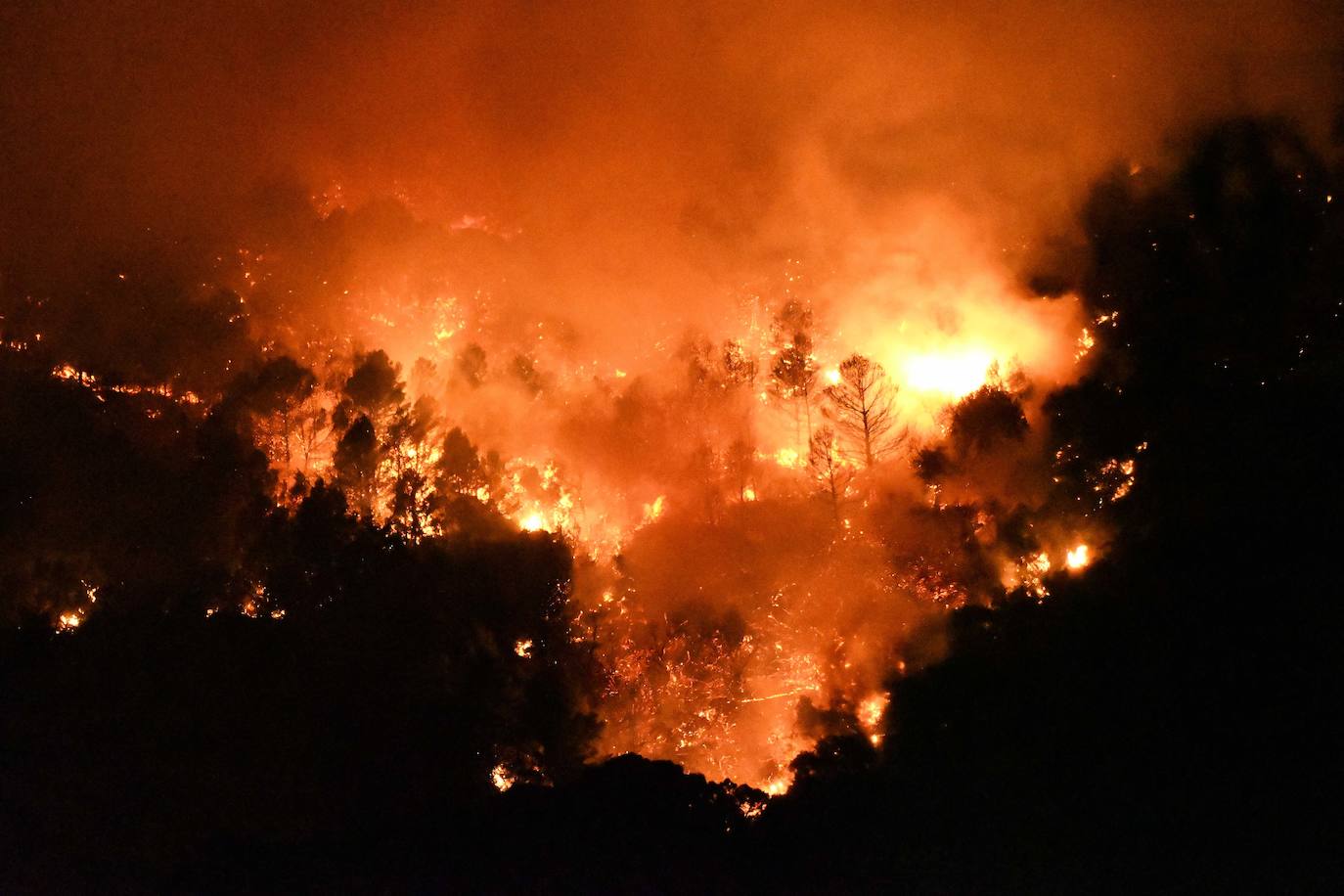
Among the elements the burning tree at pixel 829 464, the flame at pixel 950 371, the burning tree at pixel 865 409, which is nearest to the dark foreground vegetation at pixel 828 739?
the flame at pixel 950 371

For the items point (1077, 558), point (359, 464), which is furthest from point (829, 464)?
point (359, 464)

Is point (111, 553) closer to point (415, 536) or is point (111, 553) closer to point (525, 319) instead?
point (415, 536)

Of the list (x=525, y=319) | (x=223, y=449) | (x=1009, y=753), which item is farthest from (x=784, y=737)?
(x=525, y=319)

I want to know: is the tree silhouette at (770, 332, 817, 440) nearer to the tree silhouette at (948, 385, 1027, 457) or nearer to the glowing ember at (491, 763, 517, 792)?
the tree silhouette at (948, 385, 1027, 457)

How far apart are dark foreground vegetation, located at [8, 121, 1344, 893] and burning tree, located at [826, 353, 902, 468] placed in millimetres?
7152

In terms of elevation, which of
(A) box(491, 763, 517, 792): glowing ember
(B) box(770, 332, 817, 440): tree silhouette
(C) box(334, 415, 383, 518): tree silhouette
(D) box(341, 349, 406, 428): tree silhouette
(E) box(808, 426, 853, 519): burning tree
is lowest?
(A) box(491, 763, 517, 792): glowing ember

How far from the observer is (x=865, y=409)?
3981 centimetres

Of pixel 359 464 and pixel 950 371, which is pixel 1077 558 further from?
pixel 359 464

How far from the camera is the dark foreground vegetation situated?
18.7 m

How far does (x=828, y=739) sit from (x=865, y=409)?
18.1m

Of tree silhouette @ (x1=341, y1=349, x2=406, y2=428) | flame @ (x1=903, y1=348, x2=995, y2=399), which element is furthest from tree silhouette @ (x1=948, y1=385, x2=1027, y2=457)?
tree silhouette @ (x1=341, y1=349, x2=406, y2=428)

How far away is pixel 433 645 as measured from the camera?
25781 millimetres

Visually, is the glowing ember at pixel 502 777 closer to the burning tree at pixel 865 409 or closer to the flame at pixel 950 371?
the burning tree at pixel 865 409

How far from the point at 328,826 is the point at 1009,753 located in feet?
45.6
